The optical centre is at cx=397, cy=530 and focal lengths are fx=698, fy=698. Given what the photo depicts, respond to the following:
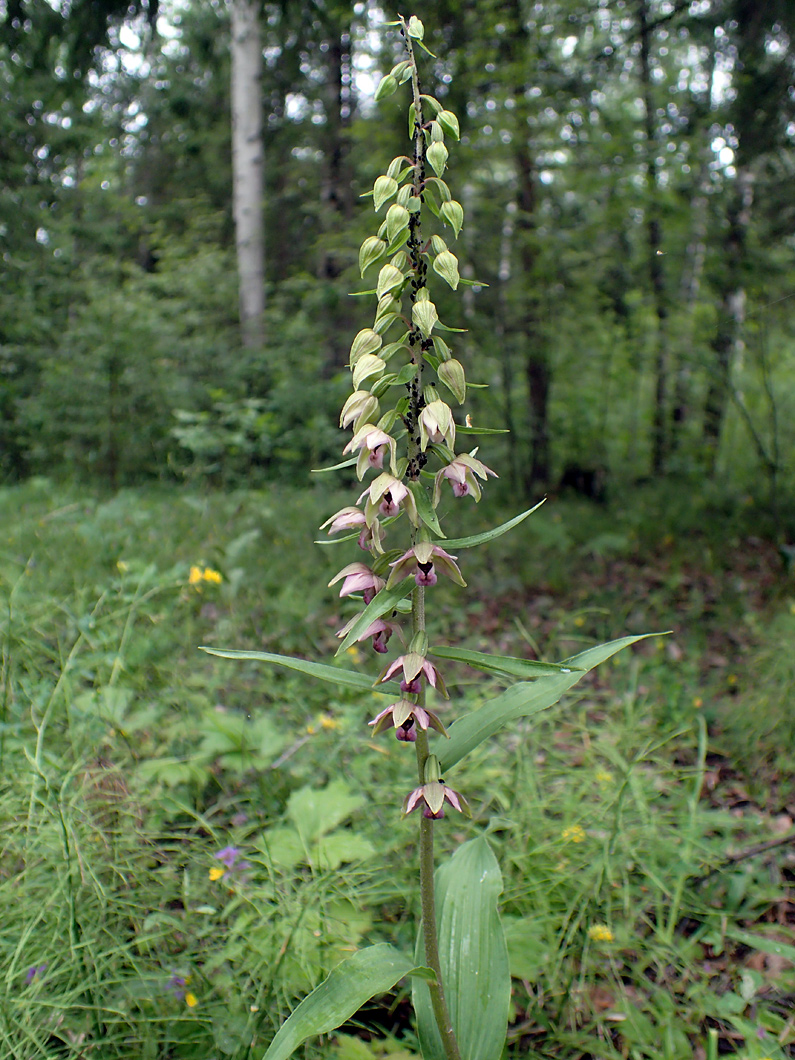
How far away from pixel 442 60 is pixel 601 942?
574 centimetres

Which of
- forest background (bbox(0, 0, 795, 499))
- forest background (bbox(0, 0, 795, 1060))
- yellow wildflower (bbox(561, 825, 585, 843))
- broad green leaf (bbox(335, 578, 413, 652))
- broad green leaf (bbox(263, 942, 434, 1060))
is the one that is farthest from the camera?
forest background (bbox(0, 0, 795, 499))

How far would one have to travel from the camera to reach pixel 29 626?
256cm

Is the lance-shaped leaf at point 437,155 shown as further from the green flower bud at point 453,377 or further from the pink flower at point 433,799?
the pink flower at point 433,799

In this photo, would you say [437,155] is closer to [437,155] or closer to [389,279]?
[437,155]

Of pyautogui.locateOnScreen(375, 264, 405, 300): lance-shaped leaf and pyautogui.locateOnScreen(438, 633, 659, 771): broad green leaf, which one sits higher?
pyautogui.locateOnScreen(375, 264, 405, 300): lance-shaped leaf

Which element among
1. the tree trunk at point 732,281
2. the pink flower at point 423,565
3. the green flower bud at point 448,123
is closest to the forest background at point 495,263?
the tree trunk at point 732,281

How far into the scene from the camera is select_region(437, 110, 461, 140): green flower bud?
1.24 meters

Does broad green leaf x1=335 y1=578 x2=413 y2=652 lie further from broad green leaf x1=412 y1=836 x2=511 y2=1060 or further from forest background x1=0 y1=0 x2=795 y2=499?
forest background x1=0 y1=0 x2=795 y2=499

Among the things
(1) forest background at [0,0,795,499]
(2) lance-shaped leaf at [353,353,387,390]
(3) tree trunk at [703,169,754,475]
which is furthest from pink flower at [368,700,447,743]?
(3) tree trunk at [703,169,754,475]

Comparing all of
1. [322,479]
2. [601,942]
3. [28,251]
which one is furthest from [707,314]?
[28,251]

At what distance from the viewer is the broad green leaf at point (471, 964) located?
1364 millimetres

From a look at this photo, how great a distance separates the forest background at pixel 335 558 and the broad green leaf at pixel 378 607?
0.50 m

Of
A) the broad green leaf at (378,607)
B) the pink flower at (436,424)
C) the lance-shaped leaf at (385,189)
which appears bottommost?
the broad green leaf at (378,607)

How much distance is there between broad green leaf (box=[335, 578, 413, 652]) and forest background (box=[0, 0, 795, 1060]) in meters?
0.50
